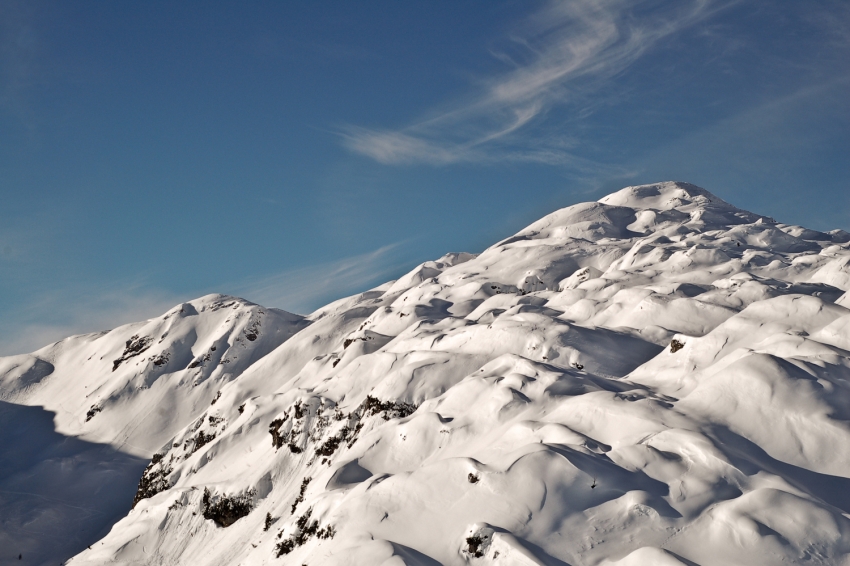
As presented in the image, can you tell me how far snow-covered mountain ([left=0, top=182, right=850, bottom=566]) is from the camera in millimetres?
17531

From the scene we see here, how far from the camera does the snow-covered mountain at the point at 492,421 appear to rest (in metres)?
17.5

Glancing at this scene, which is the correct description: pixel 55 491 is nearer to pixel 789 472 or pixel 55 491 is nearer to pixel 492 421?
pixel 492 421

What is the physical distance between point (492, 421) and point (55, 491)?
43.8 m

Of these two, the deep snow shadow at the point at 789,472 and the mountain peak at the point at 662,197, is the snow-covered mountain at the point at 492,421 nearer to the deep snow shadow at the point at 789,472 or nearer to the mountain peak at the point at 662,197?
the deep snow shadow at the point at 789,472

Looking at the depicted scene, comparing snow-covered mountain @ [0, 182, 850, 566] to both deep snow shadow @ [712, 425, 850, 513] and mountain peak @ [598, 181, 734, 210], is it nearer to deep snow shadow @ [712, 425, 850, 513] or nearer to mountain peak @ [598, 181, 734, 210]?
deep snow shadow @ [712, 425, 850, 513]

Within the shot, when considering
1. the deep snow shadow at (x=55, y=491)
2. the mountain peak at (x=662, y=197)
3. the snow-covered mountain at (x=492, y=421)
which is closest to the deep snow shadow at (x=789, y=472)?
the snow-covered mountain at (x=492, y=421)

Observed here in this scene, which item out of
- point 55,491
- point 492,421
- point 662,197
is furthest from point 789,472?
point 662,197

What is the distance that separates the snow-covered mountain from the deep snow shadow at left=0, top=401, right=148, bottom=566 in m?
0.27

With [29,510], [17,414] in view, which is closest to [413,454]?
[29,510]

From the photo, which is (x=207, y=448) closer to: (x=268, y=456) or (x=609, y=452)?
(x=268, y=456)

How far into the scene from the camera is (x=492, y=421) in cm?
2623

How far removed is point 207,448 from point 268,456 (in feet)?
24.7

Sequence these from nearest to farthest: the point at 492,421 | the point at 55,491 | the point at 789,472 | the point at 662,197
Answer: the point at 789,472 → the point at 492,421 → the point at 55,491 → the point at 662,197

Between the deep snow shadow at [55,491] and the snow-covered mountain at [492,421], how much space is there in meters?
0.27
